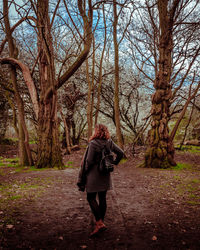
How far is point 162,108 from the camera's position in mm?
9742

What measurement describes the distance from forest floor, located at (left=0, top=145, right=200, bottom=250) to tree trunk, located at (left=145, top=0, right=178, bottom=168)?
8.87ft

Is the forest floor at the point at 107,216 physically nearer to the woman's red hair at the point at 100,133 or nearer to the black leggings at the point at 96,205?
the black leggings at the point at 96,205

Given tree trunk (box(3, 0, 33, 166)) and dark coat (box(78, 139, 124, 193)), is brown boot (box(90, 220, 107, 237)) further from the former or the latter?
tree trunk (box(3, 0, 33, 166))

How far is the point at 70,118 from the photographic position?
20.0m

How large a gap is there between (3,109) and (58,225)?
17357 mm

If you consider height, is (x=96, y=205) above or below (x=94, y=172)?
below

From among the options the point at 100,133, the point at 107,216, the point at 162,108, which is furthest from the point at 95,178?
the point at 162,108

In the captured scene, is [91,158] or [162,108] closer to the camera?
[91,158]

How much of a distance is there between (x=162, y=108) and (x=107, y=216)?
6.86 m

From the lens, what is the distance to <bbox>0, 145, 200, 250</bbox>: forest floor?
3049mm

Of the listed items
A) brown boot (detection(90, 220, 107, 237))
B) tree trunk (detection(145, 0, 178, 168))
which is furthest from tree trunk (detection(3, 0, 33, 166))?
brown boot (detection(90, 220, 107, 237))

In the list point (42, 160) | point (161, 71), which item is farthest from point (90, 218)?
point (161, 71)

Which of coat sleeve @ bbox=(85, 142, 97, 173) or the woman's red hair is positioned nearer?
coat sleeve @ bbox=(85, 142, 97, 173)

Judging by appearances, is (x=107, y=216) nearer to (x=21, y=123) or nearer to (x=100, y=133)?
(x=100, y=133)
